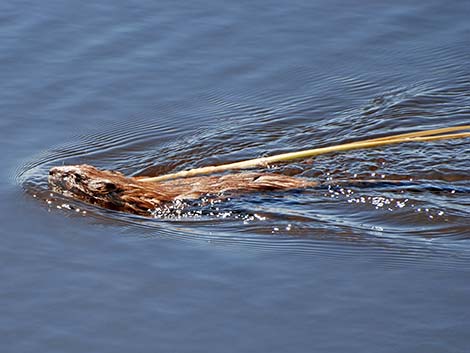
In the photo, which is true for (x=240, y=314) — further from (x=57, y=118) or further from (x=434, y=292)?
(x=57, y=118)

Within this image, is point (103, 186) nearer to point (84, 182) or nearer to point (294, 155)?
point (84, 182)

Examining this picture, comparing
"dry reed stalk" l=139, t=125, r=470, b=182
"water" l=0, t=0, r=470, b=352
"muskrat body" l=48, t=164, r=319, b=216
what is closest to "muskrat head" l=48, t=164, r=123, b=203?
"muskrat body" l=48, t=164, r=319, b=216

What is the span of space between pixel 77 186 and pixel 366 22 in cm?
446

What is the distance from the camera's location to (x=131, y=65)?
11.4 m

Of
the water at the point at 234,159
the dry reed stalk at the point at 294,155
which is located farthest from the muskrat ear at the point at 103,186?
the dry reed stalk at the point at 294,155

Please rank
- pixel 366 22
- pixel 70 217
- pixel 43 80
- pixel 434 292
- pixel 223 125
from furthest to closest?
1. pixel 366 22
2. pixel 43 80
3. pixel 223 125
4. pixel 70 217
5. pixel 434 292

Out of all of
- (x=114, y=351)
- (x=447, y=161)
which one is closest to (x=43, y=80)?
(x=447, y=161)

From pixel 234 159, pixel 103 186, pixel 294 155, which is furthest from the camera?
pixel 234 159

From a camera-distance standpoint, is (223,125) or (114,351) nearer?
(114,351)

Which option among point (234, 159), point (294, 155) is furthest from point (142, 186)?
point (294, 155)

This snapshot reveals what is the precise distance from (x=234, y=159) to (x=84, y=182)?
146 centimetres

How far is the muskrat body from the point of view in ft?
29.5

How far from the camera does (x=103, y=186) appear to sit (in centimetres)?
907

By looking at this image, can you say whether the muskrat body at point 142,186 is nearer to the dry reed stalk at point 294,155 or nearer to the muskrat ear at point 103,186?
the muskrat ear at point 103,186
